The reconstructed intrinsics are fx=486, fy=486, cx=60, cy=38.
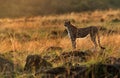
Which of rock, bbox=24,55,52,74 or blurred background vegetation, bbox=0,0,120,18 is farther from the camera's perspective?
blurred background vegetation, bbox=0,0,120,18

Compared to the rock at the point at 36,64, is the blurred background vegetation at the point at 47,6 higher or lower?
higher

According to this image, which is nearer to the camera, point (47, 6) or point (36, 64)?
point (36, 64)

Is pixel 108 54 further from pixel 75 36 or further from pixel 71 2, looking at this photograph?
pixel 71 2

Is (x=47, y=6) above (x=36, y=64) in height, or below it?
above

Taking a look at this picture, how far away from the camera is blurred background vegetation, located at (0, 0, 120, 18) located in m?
49.2

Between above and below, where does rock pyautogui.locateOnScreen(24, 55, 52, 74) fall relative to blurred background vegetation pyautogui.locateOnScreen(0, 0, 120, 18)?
below

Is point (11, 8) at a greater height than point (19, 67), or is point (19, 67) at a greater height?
point (11, 8)

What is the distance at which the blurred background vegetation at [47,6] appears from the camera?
4922 centimetres

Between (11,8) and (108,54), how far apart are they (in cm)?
4020

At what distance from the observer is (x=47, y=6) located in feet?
173

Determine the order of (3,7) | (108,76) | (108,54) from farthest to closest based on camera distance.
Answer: (3,7) → (108,54) → (108,76)

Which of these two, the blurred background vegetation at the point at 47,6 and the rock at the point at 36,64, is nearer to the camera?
the rock at the point at 36,64

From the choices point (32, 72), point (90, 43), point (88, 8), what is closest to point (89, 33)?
point (90, 43)

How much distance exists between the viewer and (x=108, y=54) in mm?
9852
